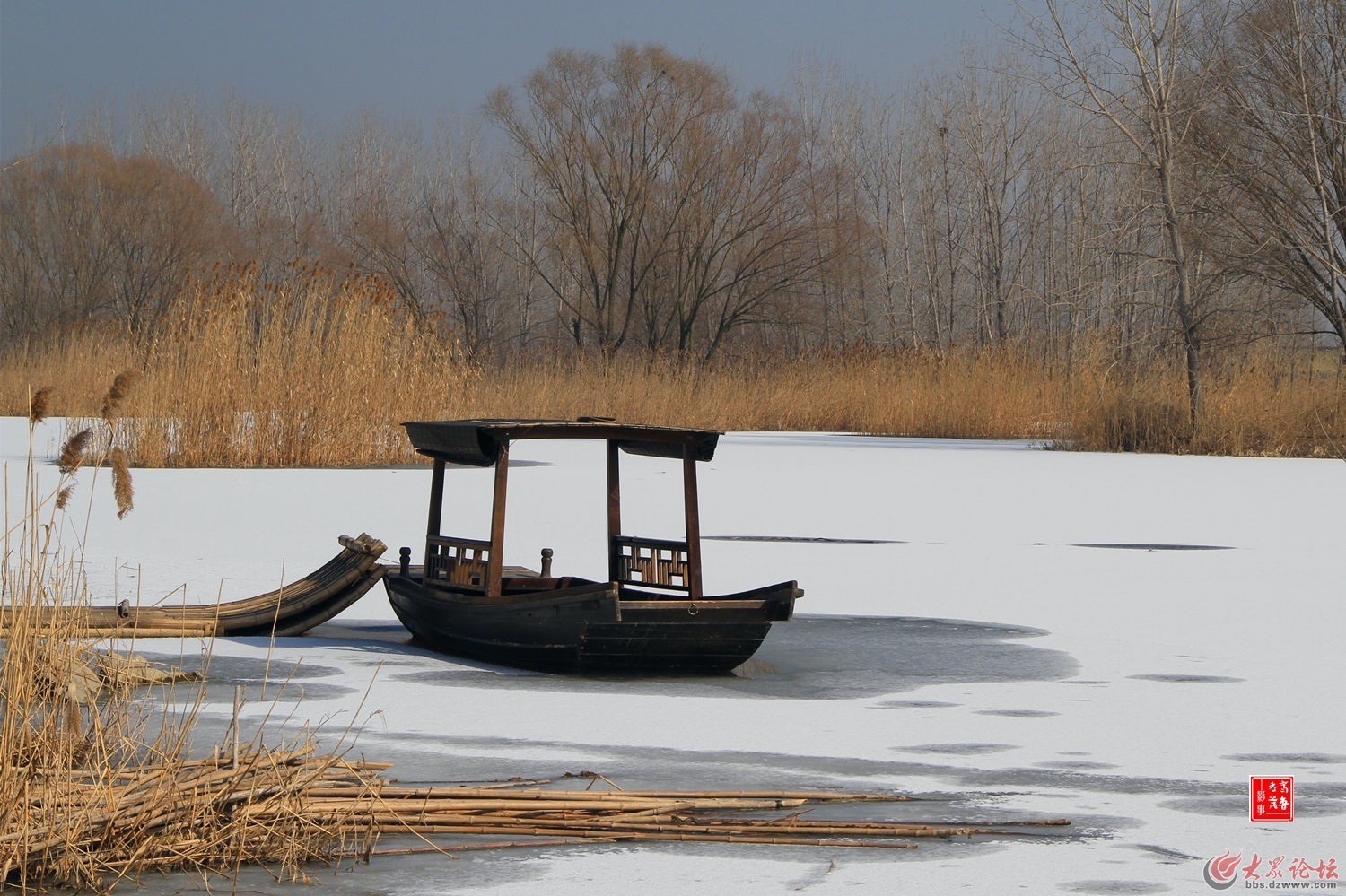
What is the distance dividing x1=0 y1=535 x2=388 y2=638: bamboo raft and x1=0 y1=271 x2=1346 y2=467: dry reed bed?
A: 2.37 metres

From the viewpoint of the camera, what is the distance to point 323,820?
11.4 feet

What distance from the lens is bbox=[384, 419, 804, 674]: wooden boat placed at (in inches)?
229

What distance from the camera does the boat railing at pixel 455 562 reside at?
646cm

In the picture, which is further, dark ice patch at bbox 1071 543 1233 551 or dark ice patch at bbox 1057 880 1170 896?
dark ice patch at bbox 1071 543 1233 551

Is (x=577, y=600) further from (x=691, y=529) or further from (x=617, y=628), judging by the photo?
(x=691, y=529)

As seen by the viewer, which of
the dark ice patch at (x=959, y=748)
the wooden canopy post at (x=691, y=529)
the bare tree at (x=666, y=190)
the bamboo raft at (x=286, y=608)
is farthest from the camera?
the bare tree at (x=666, y=190)

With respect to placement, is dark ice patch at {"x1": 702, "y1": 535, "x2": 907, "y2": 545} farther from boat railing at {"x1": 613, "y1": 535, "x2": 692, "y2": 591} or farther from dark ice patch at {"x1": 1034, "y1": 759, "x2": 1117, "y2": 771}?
dark ice patch at {"x1": 1034, "y1": 759, "x2": 1117, "y2": 771}

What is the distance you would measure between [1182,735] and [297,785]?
276 cm

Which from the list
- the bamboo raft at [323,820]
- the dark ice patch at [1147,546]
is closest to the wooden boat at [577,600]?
the bamboo raft at [323,820]

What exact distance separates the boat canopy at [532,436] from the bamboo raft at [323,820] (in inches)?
96.2

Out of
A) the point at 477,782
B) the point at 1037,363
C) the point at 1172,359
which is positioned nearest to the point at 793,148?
the point at 1037,363

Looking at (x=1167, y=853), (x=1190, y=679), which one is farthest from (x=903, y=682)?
(x=1167, y=853)

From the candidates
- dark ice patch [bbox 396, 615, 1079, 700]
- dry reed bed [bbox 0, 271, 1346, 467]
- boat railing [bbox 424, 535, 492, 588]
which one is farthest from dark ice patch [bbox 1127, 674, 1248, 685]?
dry reed bed [bbox 0, 271, 1346, 467]

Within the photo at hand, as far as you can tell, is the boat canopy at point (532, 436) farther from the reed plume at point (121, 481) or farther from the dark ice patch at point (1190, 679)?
the reed plume at point (121, 481)
